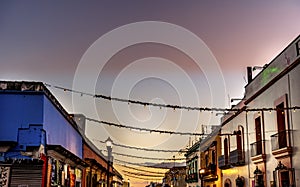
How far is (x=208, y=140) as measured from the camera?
2878 cm

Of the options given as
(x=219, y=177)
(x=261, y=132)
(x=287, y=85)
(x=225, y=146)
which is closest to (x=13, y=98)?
(x=287, y=85)

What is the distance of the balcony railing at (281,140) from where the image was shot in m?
13.8

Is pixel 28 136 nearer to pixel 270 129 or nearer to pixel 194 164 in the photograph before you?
pixel 270 129

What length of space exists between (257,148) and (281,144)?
9.62ft

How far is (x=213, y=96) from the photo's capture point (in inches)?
576

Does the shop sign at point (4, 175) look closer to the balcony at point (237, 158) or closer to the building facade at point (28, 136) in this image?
the building facade at point (28, 136)

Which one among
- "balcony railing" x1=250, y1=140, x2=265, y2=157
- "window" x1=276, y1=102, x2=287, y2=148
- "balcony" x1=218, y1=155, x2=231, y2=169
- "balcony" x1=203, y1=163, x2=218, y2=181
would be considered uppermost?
"window" x1=276, y1=102, x2=287, y2=148

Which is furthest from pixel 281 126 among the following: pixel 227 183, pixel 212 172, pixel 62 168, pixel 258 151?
pixel 212 172

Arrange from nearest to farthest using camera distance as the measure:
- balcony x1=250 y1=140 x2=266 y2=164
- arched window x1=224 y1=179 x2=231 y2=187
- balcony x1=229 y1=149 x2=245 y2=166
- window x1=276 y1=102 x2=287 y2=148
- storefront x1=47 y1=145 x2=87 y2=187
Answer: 1. storefront x1=47 y1=145 x2=87 y2=187
2. window x1=276 y1=102 x2=287 y2=148
3. balcony x1=250 y1=140 x2=266 y2=164
4. balcony x1=229 y1=149 x2=245 y2=166
5. arched window x1=224 y1=179 x2=231 y2=187

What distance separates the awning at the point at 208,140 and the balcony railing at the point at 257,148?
791cm

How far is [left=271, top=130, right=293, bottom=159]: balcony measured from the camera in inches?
534

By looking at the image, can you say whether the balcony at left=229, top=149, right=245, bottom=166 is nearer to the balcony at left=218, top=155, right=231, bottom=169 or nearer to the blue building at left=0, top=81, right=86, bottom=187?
the balcony at left=218, top=155, right=231, bottom=169

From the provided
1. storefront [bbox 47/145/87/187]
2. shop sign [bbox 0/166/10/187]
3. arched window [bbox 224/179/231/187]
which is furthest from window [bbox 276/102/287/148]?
shop sign [bbox 0/166/10/187]

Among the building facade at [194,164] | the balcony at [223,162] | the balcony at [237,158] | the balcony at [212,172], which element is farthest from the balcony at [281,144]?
the building facade at [194,164]
